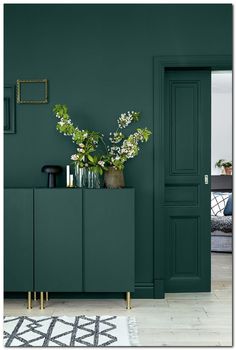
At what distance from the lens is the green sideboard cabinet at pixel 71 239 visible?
3297 mm

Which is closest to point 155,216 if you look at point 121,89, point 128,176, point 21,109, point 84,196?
point 128,176

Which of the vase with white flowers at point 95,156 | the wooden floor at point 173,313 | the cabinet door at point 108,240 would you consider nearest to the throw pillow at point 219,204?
the wooden floor at point 173,313

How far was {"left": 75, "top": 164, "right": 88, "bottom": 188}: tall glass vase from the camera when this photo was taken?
3400mm

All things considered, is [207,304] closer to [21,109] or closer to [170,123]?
[170,123]

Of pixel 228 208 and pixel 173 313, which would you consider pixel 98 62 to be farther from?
pixel 228 208

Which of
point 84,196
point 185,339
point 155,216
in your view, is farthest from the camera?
point 155,216

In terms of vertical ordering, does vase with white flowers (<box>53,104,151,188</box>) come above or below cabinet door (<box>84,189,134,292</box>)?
above

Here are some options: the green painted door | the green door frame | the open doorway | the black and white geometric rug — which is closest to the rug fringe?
the black and white geometric rug

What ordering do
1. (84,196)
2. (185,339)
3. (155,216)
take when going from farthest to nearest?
(155,216) < (84,196) < (185,339)

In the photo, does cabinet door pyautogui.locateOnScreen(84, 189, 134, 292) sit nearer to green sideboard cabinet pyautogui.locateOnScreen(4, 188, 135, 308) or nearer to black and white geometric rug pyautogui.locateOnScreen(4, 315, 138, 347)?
green sideboard cabinet pyautogui.locateOnScreen(4, 188, 135, 308)

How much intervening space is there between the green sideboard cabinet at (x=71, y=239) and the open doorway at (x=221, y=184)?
1180 millimetres

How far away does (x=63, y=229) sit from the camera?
3311mm

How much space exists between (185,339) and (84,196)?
1160 millimetres

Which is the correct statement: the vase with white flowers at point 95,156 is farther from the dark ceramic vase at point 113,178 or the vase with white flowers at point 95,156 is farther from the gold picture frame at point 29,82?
the gold picture frame at point 29,82
